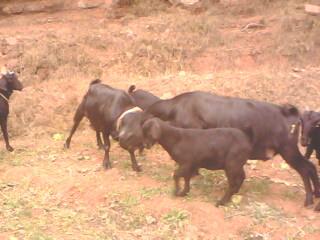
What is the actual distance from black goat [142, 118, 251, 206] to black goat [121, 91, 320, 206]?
38 centimetres

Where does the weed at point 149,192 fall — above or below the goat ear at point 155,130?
below

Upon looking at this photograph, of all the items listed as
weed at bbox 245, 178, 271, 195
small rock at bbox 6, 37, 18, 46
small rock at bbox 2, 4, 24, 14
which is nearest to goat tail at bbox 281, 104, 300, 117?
weed at bbox 245, 178, 271, 195

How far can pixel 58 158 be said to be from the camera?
375 inches

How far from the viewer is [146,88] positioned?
11.9 m

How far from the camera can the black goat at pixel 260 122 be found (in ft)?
26.6

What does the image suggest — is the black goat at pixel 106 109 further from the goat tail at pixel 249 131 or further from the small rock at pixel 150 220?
the goat tail at pixel 249 131

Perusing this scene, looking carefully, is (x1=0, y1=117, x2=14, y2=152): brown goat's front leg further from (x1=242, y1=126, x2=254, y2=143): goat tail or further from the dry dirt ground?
(x1=242, y1=126, x2=254, y2=143): goat tail

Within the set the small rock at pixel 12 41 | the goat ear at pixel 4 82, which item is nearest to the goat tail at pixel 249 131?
the goat ear at pixel 4 82

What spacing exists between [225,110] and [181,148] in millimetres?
950

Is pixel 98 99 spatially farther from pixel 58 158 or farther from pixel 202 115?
pixel 202 115

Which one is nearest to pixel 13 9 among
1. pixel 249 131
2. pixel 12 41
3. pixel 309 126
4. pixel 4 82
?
pixel 12 41

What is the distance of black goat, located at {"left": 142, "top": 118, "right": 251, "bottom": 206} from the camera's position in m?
7.60

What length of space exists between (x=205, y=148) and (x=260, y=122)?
0.97 metres

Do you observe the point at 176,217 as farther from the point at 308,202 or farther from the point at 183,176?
the point at 308,202
